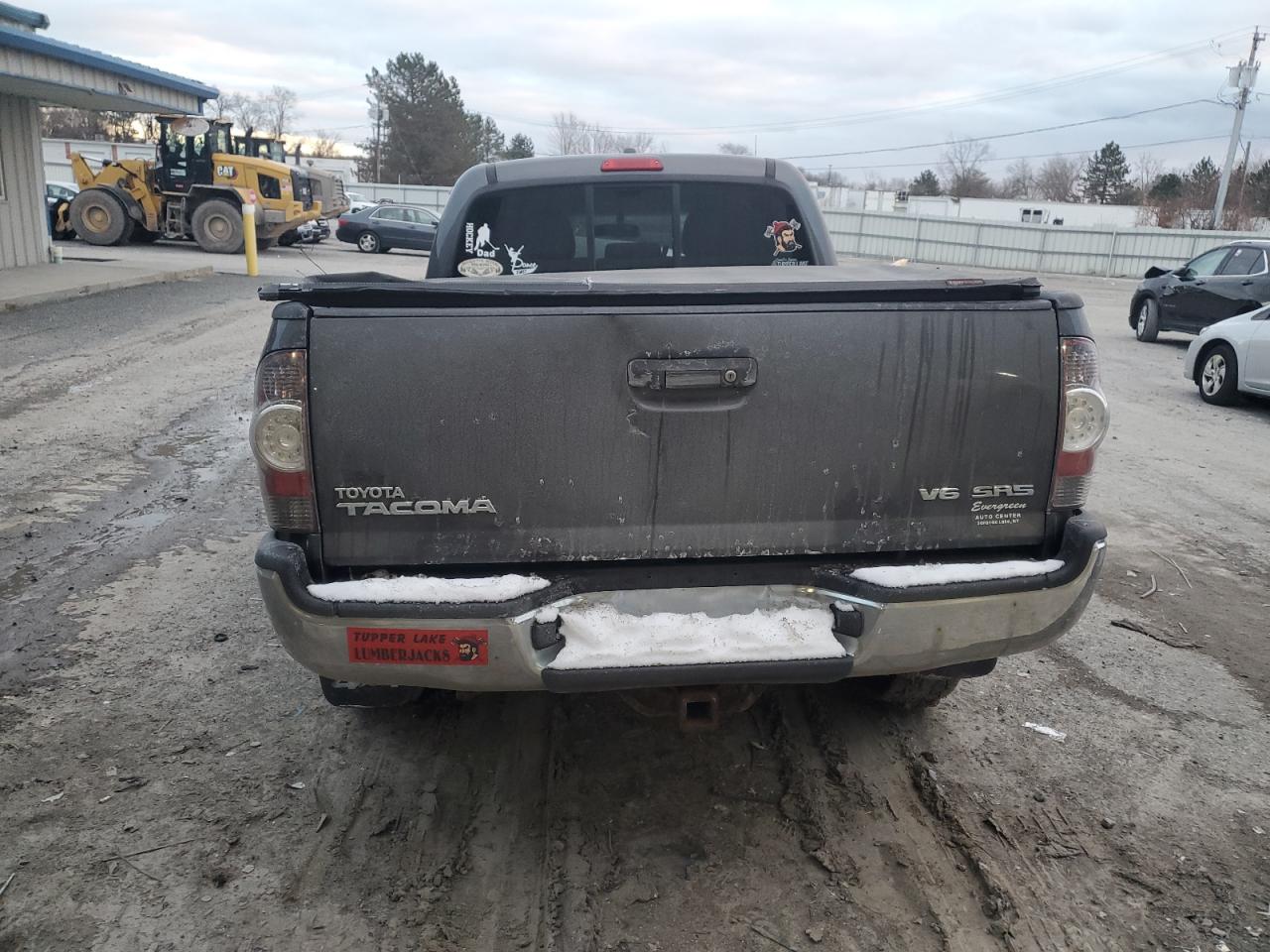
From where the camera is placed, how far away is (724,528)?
2682 millimetres

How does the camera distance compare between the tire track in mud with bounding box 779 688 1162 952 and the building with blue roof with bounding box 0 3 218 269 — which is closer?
the tire track in mud with bounding box 779 688 1162 952

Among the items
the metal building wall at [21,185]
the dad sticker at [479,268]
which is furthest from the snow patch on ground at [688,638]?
the metal building wall at [21,185]

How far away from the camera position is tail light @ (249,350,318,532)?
8.13ft

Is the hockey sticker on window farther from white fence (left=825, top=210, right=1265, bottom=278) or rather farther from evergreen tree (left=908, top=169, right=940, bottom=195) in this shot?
evergreen tree (left=908, top=169, right=940, bottom=195)

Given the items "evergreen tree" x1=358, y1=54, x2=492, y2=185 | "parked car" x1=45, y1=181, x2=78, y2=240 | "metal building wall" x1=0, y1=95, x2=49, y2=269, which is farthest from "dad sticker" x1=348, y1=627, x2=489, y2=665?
"evergreen tree" x1=358, y1=54, x2=492, y2=185

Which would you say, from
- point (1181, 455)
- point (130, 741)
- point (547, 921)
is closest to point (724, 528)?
point (547, 921)

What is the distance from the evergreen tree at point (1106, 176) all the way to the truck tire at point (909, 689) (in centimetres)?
8505

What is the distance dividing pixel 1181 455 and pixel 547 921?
7.49 meters

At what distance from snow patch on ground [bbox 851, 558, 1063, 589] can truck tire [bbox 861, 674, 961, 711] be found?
788 mm

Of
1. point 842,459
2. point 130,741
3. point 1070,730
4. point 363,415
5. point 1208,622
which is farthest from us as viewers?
point 1208,622

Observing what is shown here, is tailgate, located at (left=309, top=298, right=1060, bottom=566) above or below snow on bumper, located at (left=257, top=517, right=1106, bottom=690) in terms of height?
above

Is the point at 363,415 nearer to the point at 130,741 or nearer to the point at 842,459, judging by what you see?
the point at 842,459

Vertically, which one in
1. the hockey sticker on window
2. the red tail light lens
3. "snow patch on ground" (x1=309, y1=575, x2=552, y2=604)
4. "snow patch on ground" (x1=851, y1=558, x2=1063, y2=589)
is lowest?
"snow patch on ground" (x1=309, y1=575, x2=552, y2=604)

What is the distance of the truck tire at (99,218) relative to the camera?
2586 centimetres
